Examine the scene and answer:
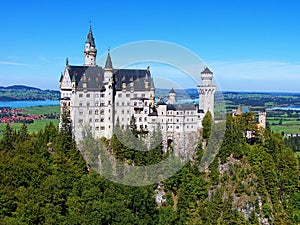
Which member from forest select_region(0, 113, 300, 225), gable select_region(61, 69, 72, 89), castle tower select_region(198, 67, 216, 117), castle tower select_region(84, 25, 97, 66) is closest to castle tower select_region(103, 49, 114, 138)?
forest select_region(0, 113, 300, 225)

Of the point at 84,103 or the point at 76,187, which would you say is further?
the point at 84,103

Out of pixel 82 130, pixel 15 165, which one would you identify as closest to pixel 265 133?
pixel 82 130

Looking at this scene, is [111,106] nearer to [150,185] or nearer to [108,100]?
[108,100]

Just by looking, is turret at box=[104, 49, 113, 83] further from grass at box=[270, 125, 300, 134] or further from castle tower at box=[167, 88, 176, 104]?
grass at box=[270, 125, 300, 134]

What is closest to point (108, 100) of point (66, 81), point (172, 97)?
point (66, 81)

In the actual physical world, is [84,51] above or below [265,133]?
above

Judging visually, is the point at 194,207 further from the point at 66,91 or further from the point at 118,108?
the point at 66,91
